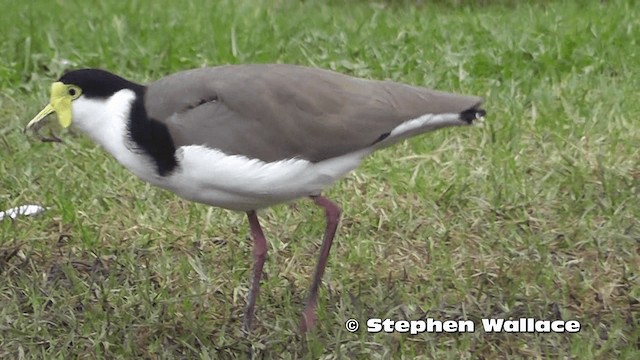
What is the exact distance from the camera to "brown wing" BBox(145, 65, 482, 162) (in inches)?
154

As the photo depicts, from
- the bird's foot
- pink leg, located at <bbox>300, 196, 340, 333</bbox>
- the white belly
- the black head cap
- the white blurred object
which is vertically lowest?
the white blurred object

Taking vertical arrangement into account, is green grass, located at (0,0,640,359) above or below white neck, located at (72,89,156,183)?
below

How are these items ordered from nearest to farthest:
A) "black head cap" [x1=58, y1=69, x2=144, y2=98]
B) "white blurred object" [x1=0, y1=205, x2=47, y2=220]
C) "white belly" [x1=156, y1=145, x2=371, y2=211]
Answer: "white belly" [x1=156, y1=145, x2=371, y2=211] < "black head cap" [x1=58, y1=69, x2=144, y2=98] < "white blurred object" [x1=0, y1=205, x2=47, y2=220]

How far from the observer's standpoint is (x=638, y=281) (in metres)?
4.47

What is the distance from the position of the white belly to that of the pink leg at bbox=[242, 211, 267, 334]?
0.30 meters

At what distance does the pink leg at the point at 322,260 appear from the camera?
13.8 feet

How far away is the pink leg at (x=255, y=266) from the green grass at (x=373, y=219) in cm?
6

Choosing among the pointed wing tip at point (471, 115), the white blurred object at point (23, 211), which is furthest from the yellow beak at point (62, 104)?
the pointed wing tip at point (471, 115)

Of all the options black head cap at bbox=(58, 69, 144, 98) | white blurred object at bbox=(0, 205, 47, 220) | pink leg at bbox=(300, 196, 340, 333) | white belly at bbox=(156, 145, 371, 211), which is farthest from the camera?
white blurred object at bbox=(0, 205, 47, 220)

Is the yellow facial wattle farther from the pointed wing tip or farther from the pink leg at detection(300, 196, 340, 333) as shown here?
the pointed wing tip

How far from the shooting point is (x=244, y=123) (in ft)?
13.0

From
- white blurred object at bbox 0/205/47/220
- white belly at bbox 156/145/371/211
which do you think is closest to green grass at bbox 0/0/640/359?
white blurred object at bbox 0/205/47/220

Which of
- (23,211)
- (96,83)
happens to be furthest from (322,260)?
(23,211)

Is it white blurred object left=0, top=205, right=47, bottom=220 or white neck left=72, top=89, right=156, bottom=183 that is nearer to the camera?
white neck left=72, top=89, right=156, bottom=183
